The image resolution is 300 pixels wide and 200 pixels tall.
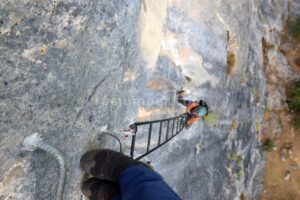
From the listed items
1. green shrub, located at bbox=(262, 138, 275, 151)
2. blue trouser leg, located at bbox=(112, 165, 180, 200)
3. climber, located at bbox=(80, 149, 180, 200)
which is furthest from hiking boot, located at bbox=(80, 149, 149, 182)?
green shrub, located at bbox=(262, 138, 275, 151)

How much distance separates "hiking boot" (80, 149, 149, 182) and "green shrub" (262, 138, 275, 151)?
23.4ft

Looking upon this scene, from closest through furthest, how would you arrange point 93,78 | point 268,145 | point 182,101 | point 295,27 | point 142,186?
point 142,186 < point 93,78 < point 182,101 < point 268,145 < point 295,27

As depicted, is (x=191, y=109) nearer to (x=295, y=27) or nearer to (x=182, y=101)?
(x=182, y=101)

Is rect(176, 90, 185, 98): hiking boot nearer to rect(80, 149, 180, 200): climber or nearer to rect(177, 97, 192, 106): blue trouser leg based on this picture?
rect(177, 97, 192, 106): blue trouser leg

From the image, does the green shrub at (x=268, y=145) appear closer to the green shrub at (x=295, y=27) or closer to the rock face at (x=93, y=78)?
the green shrub at (x=295, y=27)

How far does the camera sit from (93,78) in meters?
2.51

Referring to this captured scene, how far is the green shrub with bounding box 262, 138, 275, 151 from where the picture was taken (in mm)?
8969

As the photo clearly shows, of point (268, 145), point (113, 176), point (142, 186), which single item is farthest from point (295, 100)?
point (142, 186)

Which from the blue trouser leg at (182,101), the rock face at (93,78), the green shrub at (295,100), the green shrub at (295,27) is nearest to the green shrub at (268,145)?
the green shrub at (295,100)

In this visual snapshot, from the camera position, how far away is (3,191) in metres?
1.87

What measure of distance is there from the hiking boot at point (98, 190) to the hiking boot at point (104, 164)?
0.06m

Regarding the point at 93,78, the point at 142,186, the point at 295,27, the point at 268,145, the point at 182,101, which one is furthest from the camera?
the point at 295,27

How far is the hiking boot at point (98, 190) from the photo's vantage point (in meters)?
2.55

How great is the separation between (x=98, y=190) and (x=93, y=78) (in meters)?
0.83
